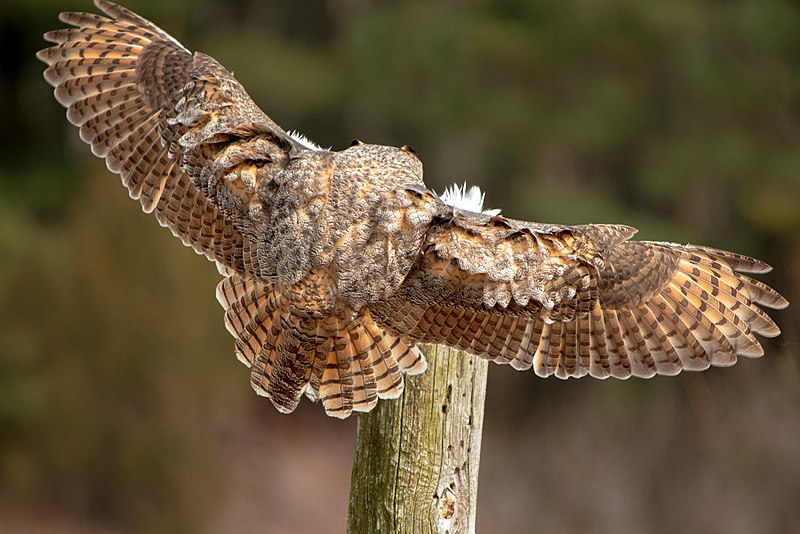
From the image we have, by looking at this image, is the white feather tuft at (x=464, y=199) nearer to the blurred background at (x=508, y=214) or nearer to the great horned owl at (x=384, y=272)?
the great horned owl at (x=384, y=272)

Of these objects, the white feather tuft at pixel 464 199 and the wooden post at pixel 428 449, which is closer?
the wooden post at pixel 428 449

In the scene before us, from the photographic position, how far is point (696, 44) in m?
15.8

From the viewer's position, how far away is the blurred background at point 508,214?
14094mm

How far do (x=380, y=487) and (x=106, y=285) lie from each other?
9.33 metres

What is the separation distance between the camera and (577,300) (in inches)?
199

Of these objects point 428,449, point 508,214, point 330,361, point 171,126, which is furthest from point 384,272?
point 508,214

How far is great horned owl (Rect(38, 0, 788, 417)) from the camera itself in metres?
4.85

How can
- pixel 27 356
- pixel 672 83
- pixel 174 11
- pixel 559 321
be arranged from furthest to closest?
pixel 174 11 → pixel 672 83 → pixel 27 356 → pixel 559 321

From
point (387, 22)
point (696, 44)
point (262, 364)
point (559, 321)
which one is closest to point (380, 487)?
point (262, 364)

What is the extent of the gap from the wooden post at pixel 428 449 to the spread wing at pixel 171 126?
100 centimetres

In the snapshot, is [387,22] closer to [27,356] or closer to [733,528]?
[27,356]

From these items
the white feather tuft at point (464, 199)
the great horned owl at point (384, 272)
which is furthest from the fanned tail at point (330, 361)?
the white feather tuft at point (464, 199)

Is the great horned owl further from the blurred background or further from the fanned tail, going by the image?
the blurred background

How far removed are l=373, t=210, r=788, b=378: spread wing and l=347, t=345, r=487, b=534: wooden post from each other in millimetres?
227
